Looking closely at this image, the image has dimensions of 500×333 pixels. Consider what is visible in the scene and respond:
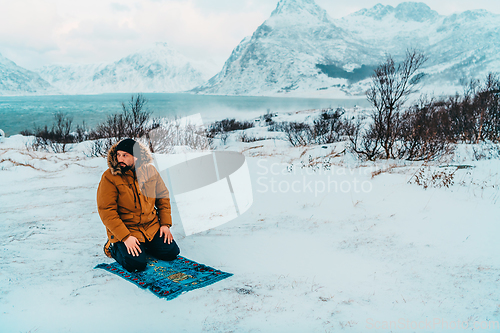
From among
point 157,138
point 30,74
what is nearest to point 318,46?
point 30,74

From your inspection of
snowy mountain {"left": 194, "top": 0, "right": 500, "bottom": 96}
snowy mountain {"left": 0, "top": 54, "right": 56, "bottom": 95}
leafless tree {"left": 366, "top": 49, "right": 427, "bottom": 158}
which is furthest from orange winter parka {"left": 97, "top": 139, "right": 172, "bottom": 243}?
snowy mountain {"left": 0, "top": 54, "right": 56, "bottom": 95}

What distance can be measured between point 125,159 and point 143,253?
979mm

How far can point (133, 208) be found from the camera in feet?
9.47

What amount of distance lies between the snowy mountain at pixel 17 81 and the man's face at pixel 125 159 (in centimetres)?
19291

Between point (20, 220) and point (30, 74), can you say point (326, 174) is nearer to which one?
point (20, 220)

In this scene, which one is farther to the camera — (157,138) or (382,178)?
(157,138)

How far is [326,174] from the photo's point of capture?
6.66 metres

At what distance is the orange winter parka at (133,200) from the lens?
8.89ft

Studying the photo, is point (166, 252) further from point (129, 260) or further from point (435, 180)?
point (435, 180)

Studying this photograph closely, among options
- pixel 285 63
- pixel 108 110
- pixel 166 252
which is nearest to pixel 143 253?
pixel 166 252

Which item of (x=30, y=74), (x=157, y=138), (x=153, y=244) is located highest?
(x=30, y=74)

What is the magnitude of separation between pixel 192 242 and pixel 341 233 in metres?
2.23

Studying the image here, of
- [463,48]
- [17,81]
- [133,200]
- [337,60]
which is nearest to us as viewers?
[133,200]

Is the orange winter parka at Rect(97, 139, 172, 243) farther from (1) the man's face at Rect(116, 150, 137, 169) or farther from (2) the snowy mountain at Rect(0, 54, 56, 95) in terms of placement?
(2) the snowy mountain at Rect(0, 54, 56, 95)
